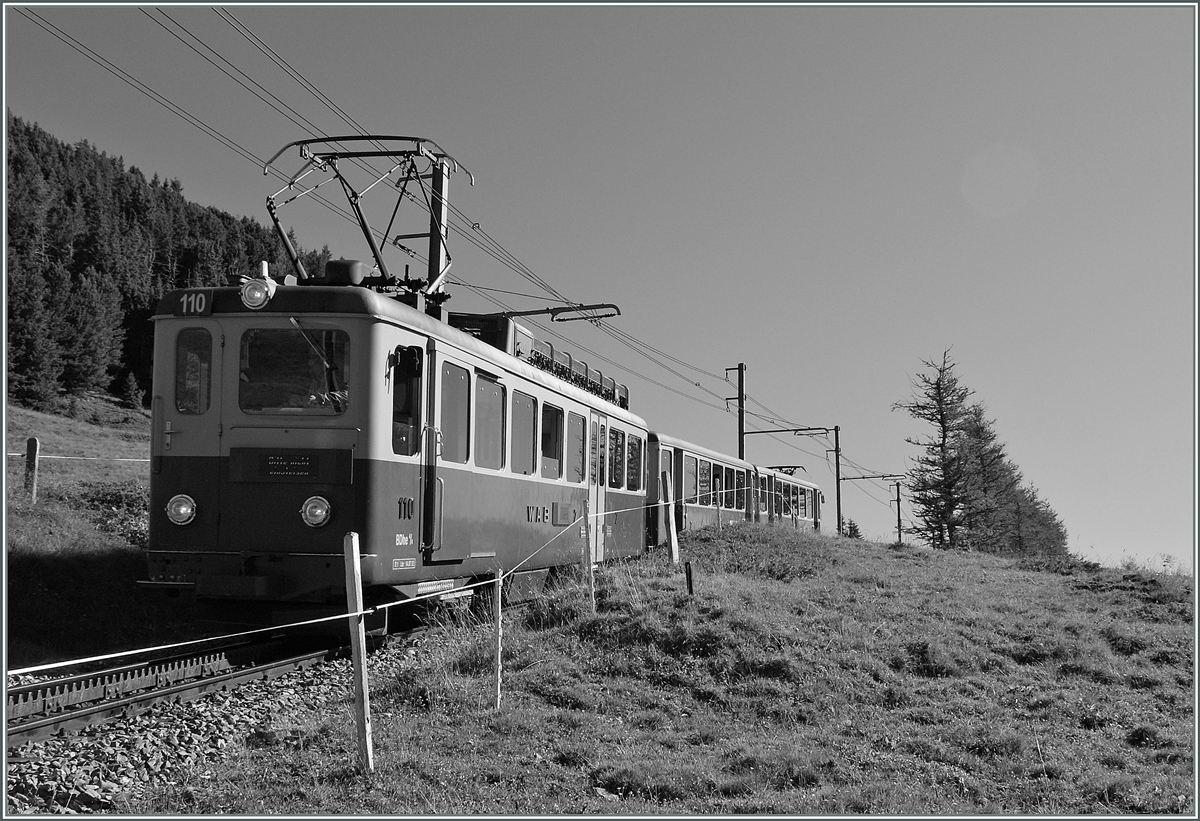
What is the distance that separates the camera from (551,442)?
12.6 meters

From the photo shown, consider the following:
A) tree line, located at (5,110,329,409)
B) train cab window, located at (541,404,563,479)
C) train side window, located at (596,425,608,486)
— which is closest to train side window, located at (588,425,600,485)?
train side window, located at (596,425,608,486)

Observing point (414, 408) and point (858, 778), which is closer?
point (858, 778)

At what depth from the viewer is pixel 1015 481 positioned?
1807 inches

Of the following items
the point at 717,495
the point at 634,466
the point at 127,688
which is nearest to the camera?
the point at 127,688

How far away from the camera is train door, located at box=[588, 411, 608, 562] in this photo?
47.5ft

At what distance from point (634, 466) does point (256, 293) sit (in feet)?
31.3

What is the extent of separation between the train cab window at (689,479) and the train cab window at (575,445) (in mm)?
8625

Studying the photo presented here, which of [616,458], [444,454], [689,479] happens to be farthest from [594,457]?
[689,479]

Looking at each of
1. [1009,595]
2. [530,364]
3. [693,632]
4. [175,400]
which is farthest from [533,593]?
[1009,595]

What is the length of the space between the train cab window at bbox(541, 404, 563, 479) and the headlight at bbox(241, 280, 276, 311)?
4196 millimetres

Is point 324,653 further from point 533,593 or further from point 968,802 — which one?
point 968,802

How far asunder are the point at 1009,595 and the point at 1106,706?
5.92 meters

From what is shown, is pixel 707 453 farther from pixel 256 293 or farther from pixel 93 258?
pixel 93 258

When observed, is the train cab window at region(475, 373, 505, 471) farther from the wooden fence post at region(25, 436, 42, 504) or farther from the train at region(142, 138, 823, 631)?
the wooden fence post at region(25, 436, 42, 504)
